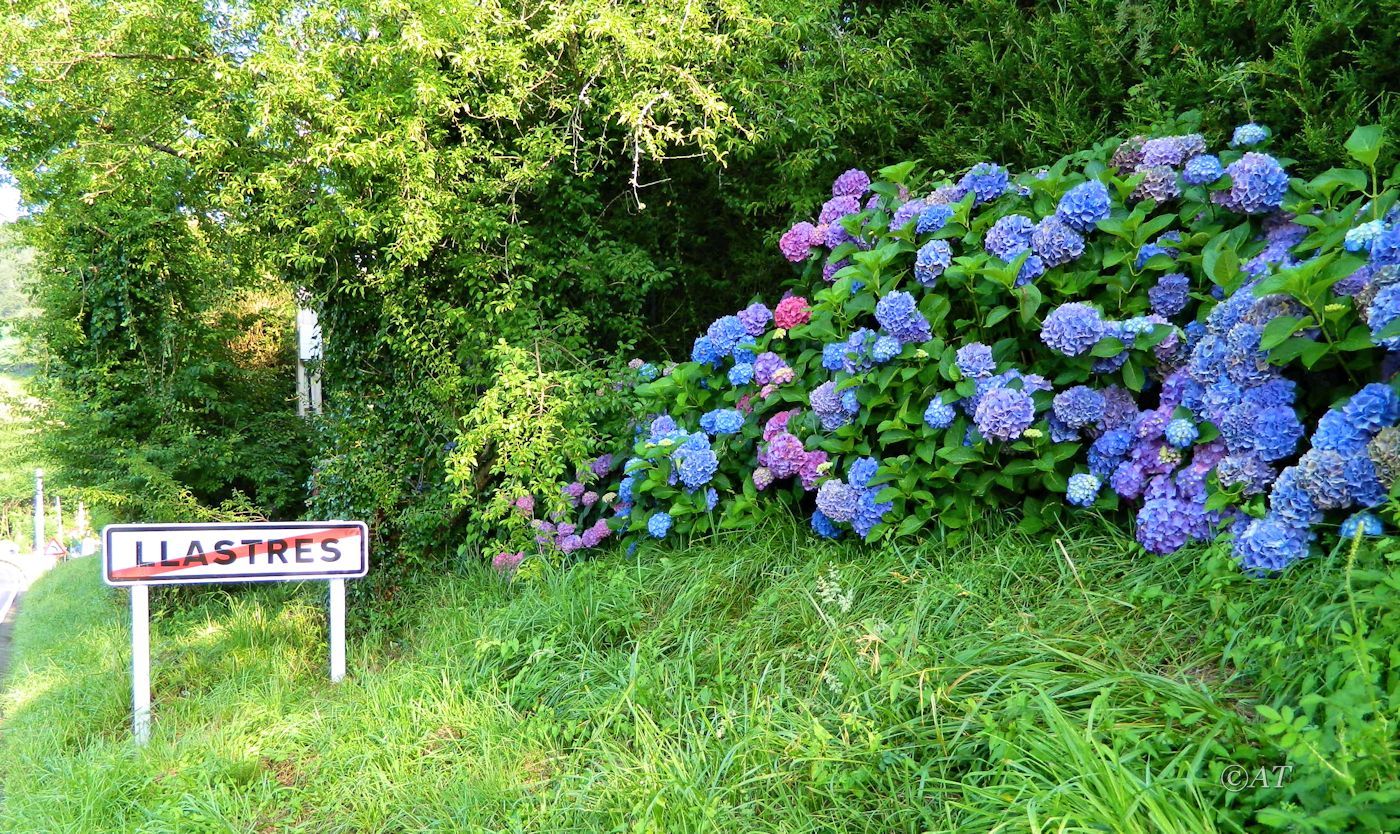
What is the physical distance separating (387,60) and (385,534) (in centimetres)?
267

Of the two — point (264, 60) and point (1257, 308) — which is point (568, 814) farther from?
point (264, 60)

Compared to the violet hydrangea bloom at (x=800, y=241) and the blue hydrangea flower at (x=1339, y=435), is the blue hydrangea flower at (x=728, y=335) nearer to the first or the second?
the violet hydrangea bloom at (x=800, y=241)

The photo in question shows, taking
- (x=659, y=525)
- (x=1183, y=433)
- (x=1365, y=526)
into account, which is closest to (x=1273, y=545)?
(x=1365, y=526)

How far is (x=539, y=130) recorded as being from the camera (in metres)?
4.40

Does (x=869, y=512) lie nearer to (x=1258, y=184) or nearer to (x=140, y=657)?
(x=1258, y=184)

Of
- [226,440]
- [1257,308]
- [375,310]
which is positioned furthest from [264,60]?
[226,440]

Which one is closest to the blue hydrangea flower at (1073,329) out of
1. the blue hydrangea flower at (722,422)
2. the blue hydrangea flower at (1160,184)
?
the blue hydrangea flower at (1160,184)

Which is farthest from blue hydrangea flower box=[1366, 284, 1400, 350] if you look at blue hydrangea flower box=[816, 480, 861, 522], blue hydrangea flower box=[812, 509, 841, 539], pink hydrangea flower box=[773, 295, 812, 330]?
pink hydrangea flower box=[773, 295, 812, 330]

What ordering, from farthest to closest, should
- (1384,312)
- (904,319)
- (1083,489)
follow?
(904,319) → (1083,489) → (1384,312)

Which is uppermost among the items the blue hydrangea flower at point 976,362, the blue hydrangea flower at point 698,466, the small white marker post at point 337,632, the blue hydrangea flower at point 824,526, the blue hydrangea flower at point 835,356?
the blue hydrangea flower at point 976,362

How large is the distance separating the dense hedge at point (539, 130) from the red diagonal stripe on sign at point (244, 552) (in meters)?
0.55

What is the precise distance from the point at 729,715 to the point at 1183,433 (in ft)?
5.22

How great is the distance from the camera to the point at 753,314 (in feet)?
13.1

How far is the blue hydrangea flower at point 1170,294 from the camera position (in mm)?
2910
